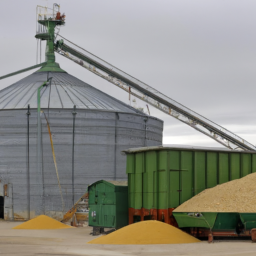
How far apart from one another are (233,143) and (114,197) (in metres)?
17.2

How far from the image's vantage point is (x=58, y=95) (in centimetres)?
4153

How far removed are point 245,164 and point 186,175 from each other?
4069 mm

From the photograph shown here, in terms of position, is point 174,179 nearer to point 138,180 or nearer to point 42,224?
point 138,180

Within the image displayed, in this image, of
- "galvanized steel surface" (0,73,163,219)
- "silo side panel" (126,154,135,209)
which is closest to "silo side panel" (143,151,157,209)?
"silo side panel" (126,154,135,209)

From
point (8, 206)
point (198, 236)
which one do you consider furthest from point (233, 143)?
point (198, 236)

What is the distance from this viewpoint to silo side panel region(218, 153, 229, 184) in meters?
28.6

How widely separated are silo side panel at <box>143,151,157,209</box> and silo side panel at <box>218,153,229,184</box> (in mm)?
3539

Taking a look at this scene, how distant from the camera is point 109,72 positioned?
149ft

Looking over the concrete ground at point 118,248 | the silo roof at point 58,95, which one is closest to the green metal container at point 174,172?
the concrete ground at point 118,248

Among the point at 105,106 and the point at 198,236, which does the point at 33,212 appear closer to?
the point at 105,106

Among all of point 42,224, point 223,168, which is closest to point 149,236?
point 223,168

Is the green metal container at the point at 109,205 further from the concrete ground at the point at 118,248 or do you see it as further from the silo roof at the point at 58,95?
the silo roof at the point at 58,95

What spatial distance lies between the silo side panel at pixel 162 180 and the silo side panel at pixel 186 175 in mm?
941

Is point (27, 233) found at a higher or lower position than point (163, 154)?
lower
